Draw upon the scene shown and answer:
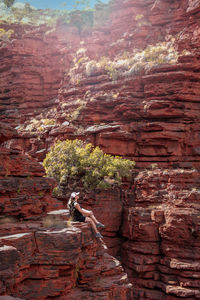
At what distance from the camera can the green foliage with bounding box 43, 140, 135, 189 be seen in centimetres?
2102

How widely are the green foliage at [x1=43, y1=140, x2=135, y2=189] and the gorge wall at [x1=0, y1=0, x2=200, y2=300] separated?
3.87 feet

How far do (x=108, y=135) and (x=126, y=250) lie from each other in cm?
1007

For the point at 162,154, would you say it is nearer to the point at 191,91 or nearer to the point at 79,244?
the point at 191,91

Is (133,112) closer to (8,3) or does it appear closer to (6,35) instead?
(6,35)

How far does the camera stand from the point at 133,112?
25.9m

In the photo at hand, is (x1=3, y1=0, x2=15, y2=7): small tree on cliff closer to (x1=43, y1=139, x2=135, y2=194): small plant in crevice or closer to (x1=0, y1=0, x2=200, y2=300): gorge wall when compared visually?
(x1=0, y1=0, x2=200, y2=300): gorge wall

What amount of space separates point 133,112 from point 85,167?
24.7 feet

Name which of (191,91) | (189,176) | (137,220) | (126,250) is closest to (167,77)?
(191,91)

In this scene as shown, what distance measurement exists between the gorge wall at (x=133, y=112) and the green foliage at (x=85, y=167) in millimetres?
1179

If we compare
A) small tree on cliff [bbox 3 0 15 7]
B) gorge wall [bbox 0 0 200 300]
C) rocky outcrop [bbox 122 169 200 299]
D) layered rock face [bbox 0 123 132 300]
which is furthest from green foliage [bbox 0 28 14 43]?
layered rock face [bbox 0 123 132 300]

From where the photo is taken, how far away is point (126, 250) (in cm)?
1903

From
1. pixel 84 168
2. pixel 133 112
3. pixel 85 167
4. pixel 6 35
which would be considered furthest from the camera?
pixel 6 35

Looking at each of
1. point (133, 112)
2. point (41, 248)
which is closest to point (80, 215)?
point (41, 248)

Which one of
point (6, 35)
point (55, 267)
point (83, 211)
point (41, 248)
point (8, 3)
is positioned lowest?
point (55, 267)
